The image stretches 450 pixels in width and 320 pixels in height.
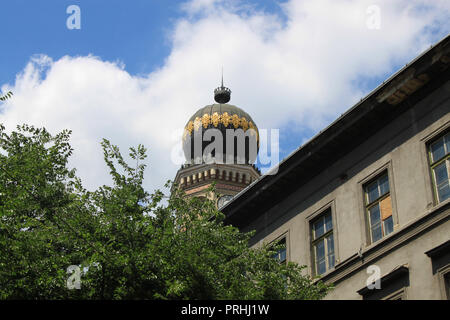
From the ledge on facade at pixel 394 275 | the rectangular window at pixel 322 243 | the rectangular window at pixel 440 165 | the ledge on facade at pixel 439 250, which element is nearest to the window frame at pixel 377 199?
the ledge on facade at pixel 394 275

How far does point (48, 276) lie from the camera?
51.2 ft

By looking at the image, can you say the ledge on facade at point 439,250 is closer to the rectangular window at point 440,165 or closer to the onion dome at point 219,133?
the rectangular window at point 440,165

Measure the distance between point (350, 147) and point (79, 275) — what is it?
9798 millimetres

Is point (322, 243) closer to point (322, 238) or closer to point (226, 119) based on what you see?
point (322, 238)

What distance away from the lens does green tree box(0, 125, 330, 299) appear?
1560cm

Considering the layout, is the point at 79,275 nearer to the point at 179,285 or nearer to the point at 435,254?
the point at 179,285

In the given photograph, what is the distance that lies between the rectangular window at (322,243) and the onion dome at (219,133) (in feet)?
122

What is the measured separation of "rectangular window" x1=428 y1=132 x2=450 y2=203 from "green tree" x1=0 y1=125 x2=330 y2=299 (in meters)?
3.76

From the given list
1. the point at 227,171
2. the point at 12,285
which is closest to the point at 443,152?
the point at 12,285

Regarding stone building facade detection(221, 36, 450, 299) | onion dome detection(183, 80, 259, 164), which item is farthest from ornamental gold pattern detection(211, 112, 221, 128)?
stone building facade detection(221, 36, 450, 299)

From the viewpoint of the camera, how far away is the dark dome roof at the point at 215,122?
60812 mm

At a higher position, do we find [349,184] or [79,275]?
[349,184]

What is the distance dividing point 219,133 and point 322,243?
38.3m

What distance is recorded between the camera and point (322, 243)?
22.5 meters
